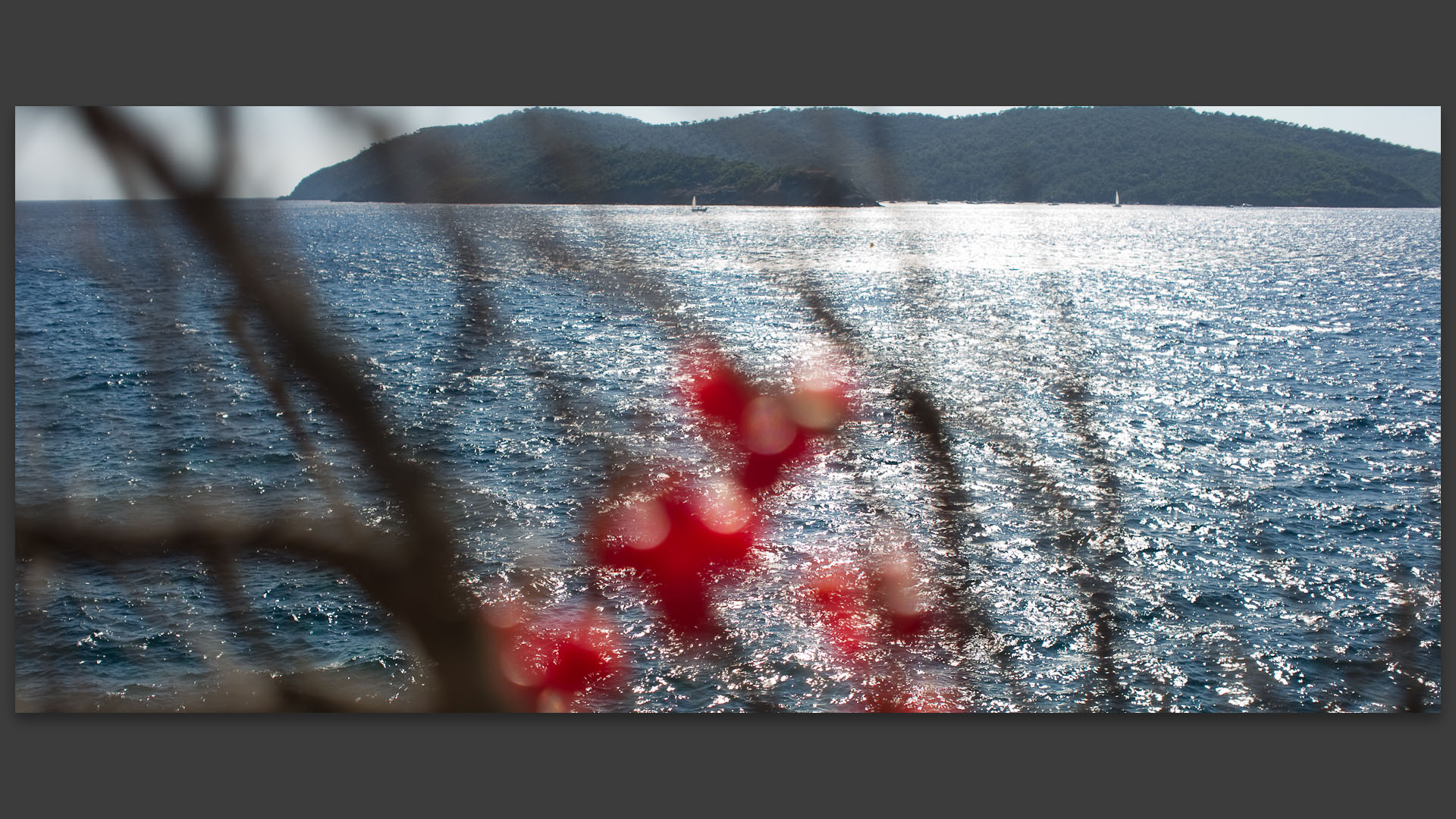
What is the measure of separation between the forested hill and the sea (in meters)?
0.58

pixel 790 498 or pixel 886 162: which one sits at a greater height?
pixel 886 162

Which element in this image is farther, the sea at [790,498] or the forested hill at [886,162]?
the sea at [790,498]

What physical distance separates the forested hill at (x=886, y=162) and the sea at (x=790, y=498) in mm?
582

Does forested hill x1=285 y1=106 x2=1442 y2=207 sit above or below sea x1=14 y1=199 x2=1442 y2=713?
above

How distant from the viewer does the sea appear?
1184 centimetres

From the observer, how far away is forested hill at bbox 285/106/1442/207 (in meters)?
4.48

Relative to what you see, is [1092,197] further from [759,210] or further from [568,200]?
[568,200]

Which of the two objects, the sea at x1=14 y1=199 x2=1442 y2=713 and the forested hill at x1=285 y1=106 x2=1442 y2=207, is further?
the sea at x1=14 y1=199 x2=1442 y2=713

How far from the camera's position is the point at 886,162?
31.5ft

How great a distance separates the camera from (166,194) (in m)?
1.24

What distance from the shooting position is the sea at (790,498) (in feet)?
38.8

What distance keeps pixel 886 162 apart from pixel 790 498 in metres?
7.79

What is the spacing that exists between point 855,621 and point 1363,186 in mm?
11188

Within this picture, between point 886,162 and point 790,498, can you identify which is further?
point 790,498
